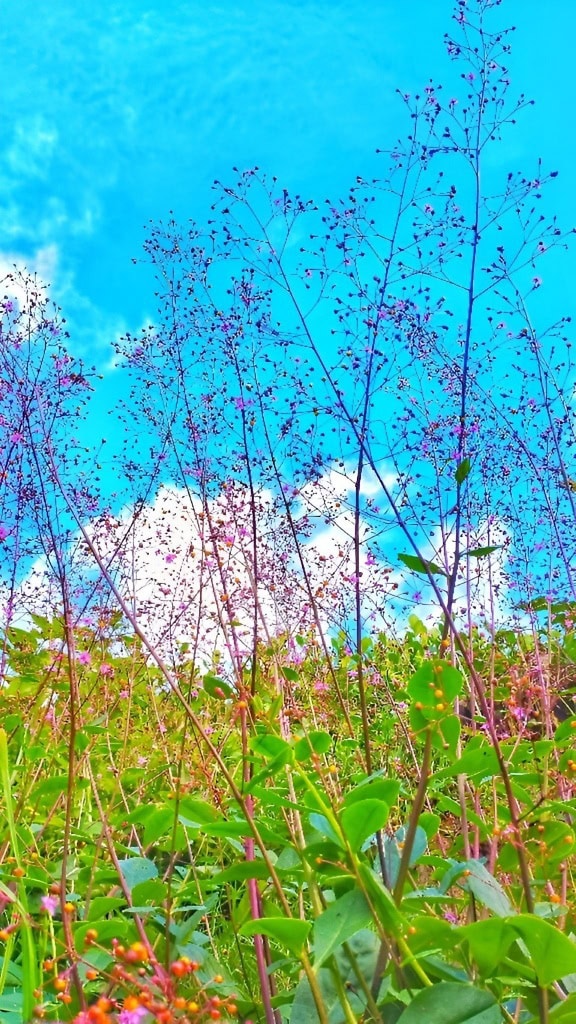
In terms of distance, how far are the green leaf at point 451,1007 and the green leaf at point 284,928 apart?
0.55 feet

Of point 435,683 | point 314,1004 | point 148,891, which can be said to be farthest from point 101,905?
point 435,683

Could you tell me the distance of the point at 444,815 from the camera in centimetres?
424

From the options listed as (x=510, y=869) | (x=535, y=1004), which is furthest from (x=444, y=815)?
(x=535, y=1004)

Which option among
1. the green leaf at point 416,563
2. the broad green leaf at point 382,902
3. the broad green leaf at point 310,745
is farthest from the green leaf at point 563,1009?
the green leaf at point 416,563

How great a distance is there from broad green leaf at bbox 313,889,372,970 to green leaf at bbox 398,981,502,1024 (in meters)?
0.12

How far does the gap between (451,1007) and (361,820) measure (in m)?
0.26

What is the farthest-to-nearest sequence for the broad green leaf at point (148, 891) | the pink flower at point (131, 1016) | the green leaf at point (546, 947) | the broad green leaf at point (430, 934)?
the broad green leaf at point (148, 891)
the broad green leaf at point (430, 934)
the green leaf at point (546, 947)
the pink flower at point (131, 1016)

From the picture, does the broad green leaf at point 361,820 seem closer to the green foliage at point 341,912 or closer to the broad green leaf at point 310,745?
the green foliage at point 341,912

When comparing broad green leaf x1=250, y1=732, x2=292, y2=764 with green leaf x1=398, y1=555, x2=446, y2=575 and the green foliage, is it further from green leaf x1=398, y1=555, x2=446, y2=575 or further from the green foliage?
green leaf x1=398, y1=555, x2=446, y2=575

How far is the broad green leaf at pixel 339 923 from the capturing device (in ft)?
3.58

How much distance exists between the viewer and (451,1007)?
1110 millimetres

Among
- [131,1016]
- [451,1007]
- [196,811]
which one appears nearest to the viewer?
[131,1016]

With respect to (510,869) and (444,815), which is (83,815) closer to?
(444,815)

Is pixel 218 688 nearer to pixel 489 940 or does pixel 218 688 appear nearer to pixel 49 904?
pixel 49 904
